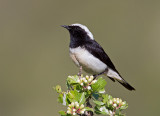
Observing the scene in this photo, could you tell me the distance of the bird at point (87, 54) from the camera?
573 centimetres

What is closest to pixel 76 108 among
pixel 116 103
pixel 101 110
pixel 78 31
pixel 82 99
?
pixel 82 99

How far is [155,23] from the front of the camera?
11.3 m

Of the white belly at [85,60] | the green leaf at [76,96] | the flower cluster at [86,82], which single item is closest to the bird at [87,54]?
the white belly at [85,60]

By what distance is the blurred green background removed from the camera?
852cm


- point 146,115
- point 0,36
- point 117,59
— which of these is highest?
point 0,36

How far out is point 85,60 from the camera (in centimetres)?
572

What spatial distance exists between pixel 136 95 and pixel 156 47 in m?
2.44

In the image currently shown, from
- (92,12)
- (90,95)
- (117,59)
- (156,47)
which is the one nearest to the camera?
(90,95)

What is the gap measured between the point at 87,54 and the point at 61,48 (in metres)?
4.79

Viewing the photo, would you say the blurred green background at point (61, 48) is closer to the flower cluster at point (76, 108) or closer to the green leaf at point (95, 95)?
the green leaf at point (95, 95)

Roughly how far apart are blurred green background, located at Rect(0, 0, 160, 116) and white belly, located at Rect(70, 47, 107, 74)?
2145 mm

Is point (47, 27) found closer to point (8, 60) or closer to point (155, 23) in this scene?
point (8, 60)

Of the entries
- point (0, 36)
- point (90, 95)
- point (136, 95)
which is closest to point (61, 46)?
point (0, 36)

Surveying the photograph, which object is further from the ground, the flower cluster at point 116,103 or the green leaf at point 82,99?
the green leaf at point 82,99
